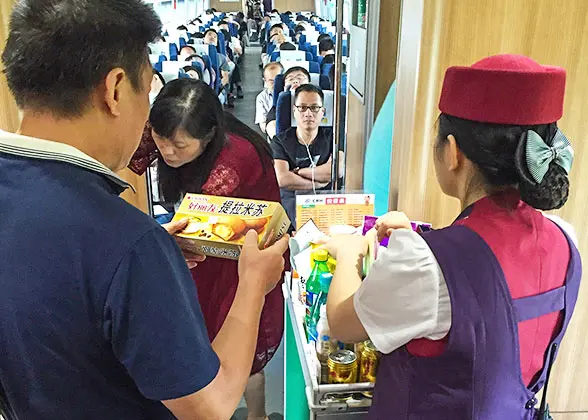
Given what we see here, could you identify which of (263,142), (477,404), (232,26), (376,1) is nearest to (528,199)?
(477,404)

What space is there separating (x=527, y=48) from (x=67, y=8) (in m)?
1.15

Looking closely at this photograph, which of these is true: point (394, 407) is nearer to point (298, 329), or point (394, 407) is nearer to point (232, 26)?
point (298, 329)

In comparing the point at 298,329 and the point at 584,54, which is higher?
the point at 584,54

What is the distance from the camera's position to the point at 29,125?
778 mm

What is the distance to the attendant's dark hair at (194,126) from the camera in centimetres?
186

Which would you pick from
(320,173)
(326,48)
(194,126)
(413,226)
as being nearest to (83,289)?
(413,226)

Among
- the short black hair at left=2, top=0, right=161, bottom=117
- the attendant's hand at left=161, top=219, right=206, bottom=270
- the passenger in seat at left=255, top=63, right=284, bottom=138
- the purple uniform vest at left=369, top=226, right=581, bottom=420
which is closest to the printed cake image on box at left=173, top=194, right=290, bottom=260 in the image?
the attendant's hand at left=161, top=219, right=206, bottom=270

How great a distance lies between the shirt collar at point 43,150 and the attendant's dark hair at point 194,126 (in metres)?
1.12

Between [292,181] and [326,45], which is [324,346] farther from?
[326,45]

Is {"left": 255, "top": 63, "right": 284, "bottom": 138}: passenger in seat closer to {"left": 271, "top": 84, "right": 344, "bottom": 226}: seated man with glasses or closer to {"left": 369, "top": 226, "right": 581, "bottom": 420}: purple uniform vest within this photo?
{"left": 271, "top": 84, "right": 344, "bottom": 226}: seated man with glasses

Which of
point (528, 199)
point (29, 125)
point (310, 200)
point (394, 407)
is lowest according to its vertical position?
point (394, 407)

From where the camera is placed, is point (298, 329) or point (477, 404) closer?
point (477, 404)

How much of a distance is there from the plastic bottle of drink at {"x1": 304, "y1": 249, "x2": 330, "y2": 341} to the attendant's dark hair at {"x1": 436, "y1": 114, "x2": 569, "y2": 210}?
0.52 m

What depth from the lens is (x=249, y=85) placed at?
10891mm
